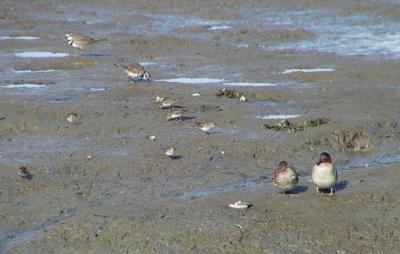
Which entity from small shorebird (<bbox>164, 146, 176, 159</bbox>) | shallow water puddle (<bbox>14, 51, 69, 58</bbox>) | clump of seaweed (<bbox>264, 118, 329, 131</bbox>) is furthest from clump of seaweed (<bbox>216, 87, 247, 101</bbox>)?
shallow water puddle (<bbox>14, 51, 69, 58</bbox>)

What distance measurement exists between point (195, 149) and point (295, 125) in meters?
1.95

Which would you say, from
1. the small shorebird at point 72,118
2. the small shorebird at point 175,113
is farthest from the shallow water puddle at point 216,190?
the small shorebird at point 72,118

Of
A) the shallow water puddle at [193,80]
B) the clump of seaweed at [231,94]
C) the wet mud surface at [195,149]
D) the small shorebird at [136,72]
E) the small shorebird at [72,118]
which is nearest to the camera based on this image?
the wet mud surface at [195,149]

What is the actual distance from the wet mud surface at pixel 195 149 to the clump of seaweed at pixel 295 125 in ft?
0.16

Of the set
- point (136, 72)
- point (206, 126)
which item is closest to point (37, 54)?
point (136, 72)

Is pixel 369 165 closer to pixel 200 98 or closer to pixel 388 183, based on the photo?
pixel 388 183

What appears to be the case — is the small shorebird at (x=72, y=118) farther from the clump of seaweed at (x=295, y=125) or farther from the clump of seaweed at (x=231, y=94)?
the clump of seaweed at (x=295, y=125)

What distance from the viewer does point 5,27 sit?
21.4 m

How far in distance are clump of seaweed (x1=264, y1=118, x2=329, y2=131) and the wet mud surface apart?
5 centimetres

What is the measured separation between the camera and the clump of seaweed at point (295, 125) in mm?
10469

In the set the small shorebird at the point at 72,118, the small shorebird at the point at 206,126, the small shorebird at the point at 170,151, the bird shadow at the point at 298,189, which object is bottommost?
the bird shadow at the point at 298,189

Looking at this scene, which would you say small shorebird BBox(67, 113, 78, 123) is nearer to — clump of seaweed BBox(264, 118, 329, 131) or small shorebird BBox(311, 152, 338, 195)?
clump of seaweed BBox(264, 118, 329, 131)

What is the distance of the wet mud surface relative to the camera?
6711mm

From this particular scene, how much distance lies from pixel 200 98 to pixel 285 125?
262 centimetres
